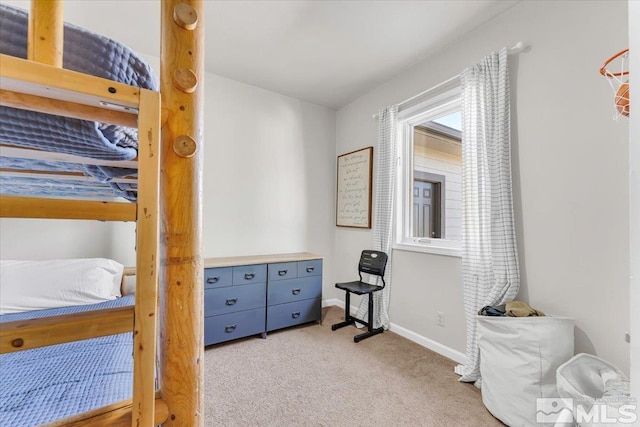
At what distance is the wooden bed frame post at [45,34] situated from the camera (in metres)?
0.54

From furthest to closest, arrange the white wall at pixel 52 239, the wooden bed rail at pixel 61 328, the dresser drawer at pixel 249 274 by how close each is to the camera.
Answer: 1. the dresser drawer at pixel 249 274
2. the white wall at pixel 52 239
3. the wooden bed rail at pixel 61 328

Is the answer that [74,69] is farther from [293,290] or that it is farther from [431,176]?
[431,176]

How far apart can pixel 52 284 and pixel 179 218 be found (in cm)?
203

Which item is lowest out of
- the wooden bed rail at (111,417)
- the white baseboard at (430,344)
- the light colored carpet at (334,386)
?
the light colored carpet at (334,386)

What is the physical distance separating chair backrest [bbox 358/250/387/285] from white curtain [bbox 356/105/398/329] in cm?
7

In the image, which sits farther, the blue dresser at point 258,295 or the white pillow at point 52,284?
the blue dresser at point 258,295

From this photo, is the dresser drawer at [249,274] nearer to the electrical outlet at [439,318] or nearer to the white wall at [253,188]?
the white wall at [253,188]

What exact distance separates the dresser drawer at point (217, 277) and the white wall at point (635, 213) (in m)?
2.35

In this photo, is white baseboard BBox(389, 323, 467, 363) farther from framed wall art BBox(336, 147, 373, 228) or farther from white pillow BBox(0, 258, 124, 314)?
white pillow BBox(0, 258, 124, 314)

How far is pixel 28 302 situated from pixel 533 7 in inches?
149

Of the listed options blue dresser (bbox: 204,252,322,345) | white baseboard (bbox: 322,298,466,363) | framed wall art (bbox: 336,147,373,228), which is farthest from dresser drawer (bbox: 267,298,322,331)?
framed wall art (bbox: 336,147,373,228)

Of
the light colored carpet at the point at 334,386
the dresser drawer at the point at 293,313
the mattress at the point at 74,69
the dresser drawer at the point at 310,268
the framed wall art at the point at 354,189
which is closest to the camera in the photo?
the mattress at the point at 74,69

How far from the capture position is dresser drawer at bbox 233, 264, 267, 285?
248 centimetres

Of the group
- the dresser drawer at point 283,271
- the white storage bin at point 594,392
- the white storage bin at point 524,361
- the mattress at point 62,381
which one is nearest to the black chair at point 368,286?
the dresser drawer at point 283,271
